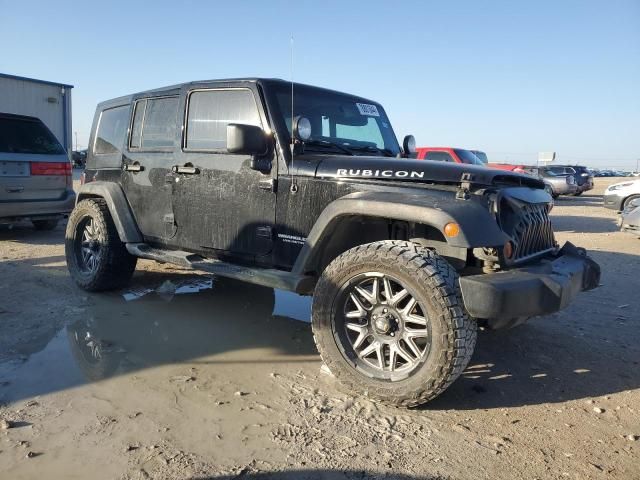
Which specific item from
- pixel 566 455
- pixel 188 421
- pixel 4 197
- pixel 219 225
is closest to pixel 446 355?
pixel 566 455

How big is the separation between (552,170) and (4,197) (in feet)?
65.1

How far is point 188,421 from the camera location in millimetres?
2801

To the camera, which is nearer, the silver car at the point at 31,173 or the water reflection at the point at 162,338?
the water reflection at the point at 162,338

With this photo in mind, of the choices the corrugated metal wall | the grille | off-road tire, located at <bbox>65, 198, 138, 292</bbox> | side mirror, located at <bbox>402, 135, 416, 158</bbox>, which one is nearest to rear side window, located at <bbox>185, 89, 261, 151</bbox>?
off-road tire, located at <bbox>65, 198, 138, 292</bbox>

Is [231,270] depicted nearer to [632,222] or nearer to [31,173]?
[31,173]

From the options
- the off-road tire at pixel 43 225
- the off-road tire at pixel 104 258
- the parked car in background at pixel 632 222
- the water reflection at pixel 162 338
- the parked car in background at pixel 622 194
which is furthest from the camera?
the parked car in background at pixel 622 194

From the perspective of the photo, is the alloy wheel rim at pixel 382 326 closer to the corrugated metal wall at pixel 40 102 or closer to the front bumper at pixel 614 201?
the corrugated metal wall at pixel 40 102

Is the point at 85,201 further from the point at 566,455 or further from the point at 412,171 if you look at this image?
the point at 566,455

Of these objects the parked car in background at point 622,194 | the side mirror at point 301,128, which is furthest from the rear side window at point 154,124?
the parked car in background at point 622,194

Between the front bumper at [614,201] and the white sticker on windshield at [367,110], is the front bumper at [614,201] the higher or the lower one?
the lower one

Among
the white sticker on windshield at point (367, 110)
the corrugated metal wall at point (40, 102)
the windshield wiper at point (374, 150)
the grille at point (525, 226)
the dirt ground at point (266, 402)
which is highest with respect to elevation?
the corrugated metal wall at point (40, 102)

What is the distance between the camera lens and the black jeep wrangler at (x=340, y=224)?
2.88m

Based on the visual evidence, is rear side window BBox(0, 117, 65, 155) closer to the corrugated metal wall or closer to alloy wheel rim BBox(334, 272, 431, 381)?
the corrugated metal wall

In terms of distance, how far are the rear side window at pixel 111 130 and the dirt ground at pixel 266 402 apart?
1.58 metres
